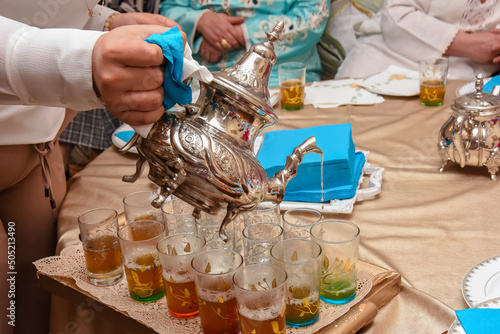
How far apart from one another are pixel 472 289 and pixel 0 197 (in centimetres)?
83

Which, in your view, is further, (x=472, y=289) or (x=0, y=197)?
(x=0, y=197)

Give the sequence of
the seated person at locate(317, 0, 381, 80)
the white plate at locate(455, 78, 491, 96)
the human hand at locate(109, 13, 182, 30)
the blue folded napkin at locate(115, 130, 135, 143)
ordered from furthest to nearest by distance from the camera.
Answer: the seated person at locate(317, 0, 381, 80) → the white plate at locate(455, 78, 491, 96) → the blue folded napkin at locate(115, 130, 135, 143) → the human hand at locate(109, 13, 182, 30)

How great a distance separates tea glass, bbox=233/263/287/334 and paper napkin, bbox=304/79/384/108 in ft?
2.63

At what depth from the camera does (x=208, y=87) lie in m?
0.55

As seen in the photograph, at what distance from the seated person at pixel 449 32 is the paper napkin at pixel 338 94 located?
39cm

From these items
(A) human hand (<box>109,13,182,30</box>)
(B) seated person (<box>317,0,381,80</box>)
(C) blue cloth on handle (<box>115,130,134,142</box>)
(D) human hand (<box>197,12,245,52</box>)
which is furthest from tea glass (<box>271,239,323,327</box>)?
(B) seated person (<box>317,0,381,80</box>)

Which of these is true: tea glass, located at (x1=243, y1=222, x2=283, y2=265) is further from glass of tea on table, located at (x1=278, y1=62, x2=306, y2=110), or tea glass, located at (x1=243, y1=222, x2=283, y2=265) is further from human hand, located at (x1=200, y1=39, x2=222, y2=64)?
human hand, located at (x1=200, y1=39, x2=222, y2=64)

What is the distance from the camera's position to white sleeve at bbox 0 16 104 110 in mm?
542

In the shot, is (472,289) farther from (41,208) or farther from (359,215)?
(41,208)

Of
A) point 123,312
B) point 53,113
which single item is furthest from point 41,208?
point 123,312

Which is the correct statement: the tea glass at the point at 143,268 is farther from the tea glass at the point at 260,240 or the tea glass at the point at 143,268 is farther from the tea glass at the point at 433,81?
the tea glass at the point at 433,81

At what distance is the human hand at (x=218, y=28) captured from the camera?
1.78 metres

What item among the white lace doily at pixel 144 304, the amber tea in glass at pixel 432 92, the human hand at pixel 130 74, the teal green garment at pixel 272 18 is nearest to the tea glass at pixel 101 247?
the white lace doily at pixel 144 304

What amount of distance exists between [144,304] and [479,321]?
0.39 m
